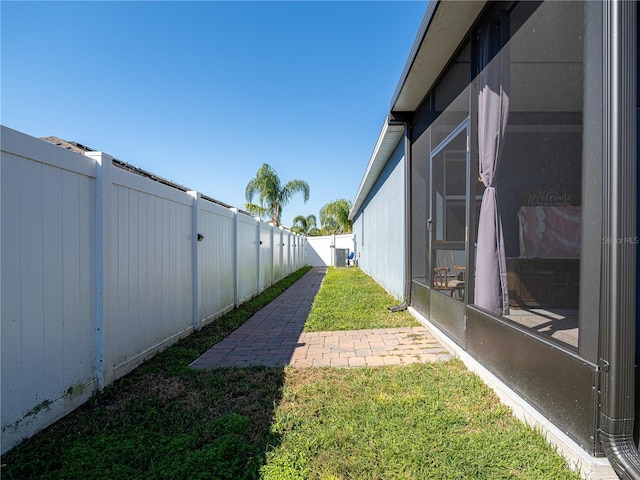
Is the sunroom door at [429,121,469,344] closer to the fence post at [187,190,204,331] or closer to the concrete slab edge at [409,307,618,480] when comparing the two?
the concrete slab edge at [409,307,618,480]

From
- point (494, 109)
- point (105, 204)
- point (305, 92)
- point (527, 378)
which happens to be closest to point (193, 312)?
point (105, 204)

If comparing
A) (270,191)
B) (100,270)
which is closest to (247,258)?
(100,270)

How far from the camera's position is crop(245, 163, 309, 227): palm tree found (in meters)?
22.5

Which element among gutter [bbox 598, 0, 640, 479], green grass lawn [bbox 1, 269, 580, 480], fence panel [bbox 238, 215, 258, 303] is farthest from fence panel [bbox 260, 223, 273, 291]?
gutter [bbox 598, 0, 640, 479]

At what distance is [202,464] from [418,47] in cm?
414

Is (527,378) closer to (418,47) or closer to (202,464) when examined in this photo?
(202,464)

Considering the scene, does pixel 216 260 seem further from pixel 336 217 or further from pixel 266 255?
pixel 336 217

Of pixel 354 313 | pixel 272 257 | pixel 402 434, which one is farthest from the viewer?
pixel 272 257

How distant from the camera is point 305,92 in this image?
11.1 meters

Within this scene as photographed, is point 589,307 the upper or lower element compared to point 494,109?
lower

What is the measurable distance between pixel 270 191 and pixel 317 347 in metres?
19.7

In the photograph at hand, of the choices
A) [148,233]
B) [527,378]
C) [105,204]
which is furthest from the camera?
[148,233]

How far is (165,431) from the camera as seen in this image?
2.02 meters

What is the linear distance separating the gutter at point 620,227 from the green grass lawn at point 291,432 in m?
0.39
